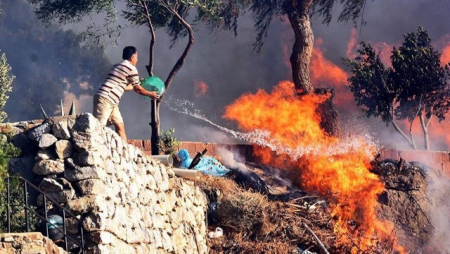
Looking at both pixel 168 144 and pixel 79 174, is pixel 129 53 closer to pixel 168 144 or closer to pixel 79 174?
pixel 79 174

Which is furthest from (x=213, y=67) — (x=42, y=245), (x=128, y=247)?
(x=42, y=245)

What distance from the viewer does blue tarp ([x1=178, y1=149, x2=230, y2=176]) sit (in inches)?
653

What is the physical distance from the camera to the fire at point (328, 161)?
55.7ft

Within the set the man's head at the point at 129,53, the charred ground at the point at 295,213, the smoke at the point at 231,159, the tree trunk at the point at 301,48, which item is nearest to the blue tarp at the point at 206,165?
the charred ground at the point at 295,213

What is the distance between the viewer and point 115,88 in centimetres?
1200

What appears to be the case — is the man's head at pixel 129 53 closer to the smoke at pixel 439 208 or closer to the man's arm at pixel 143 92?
the man's arm at pixel 143 92

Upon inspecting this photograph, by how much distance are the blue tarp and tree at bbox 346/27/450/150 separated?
11.0 m

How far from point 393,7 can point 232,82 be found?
838 centimetres

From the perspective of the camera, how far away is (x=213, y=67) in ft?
104

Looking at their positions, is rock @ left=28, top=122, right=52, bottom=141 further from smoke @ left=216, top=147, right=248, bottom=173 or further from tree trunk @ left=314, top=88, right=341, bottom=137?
tree trunk @ left=314, top=88, right=341, bottom=137

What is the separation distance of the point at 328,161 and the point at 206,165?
3.43m

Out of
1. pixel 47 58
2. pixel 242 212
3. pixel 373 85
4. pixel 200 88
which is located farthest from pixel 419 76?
A: pixel 47 58

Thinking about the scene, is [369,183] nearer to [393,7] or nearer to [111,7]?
[111,7]

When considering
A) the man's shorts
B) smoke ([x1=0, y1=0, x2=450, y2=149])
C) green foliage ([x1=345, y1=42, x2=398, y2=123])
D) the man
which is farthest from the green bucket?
smoke ([x1=0, y1=0, x2=450, y2=149])
